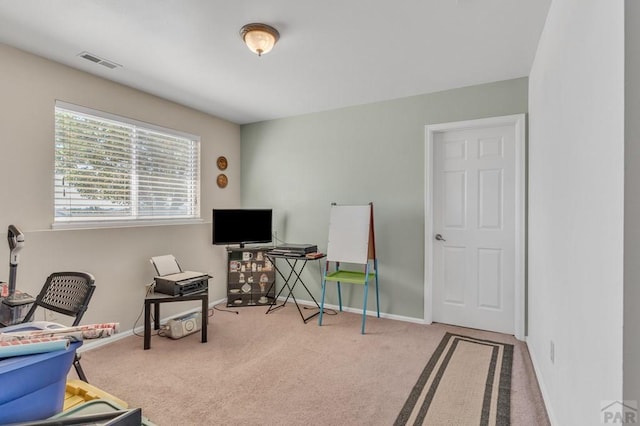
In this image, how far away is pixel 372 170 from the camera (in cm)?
381

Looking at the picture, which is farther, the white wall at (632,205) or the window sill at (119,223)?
the window sill at (119,223)

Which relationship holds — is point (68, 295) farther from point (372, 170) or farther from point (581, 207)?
point (372, 170)

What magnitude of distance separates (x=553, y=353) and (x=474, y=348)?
1102 mm

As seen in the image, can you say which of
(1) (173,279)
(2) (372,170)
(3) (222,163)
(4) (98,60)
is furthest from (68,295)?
(2) (372,170)

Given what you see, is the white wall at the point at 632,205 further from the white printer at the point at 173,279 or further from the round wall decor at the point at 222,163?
the round wall decor at the point at 222,163

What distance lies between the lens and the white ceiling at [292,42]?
6.71 feet

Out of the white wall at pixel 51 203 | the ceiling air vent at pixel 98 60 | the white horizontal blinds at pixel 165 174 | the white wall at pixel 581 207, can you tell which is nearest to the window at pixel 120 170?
the white horizontal blinds at pixel 165 174

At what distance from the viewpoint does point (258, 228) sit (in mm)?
4160

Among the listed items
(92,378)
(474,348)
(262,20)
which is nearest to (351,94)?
(262,20)

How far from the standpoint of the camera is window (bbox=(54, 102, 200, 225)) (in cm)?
287

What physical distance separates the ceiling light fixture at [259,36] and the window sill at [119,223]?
2.16 meters

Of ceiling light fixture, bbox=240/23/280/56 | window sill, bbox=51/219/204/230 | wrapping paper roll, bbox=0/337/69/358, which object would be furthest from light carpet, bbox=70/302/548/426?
ceiling light fixture, bbox=240/23/280/56

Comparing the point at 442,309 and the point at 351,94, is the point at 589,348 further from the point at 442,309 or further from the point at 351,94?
the point at 351,94

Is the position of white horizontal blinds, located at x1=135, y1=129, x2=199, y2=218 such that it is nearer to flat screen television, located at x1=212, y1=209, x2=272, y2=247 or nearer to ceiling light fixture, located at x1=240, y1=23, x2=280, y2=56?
flat screen television, located at x1=212, y1=209, x2=272, y2=247
